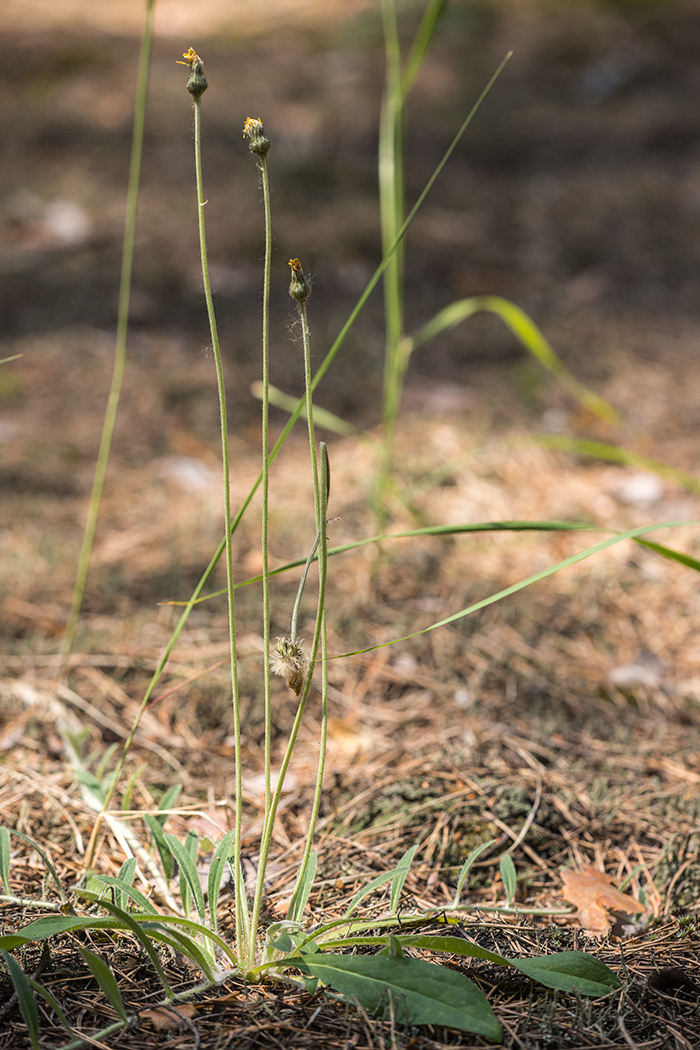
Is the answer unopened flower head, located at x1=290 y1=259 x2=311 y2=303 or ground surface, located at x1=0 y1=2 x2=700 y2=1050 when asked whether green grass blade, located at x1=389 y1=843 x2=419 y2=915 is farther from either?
unopened flower head, located at x1=290 y1=259 x2=311 y2=303

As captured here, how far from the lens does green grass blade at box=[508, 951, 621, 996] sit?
74cm

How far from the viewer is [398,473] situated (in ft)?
6.98

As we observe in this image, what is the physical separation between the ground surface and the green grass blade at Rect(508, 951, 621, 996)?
0.02m

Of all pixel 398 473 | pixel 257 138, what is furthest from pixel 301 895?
pixel 398 473

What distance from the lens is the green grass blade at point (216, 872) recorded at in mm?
829

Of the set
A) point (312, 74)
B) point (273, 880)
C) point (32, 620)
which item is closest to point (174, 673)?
point (32, 620)

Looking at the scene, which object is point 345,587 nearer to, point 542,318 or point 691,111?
point 542,318

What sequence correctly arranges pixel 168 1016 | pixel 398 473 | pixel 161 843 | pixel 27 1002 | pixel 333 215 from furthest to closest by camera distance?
pixel 333 215, pixel 398 473, pixel 161 843, pixel 168 1016, pixel 27 1002

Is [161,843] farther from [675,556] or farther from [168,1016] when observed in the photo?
[675,556]

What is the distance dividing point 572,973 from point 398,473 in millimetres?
1495

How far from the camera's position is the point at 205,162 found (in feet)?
11.3

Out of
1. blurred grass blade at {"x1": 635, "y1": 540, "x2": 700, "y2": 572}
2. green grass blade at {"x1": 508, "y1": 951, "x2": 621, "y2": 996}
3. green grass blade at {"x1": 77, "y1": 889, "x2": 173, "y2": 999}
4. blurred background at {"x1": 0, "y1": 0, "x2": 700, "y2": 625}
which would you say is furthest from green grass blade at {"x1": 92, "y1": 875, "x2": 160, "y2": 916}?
blurred background at {"x1": 0, "y1": 0, "x2": 700, "y2": 625}

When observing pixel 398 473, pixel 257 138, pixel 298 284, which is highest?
pixel 257 138

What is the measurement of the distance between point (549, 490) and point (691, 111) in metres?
3.10
